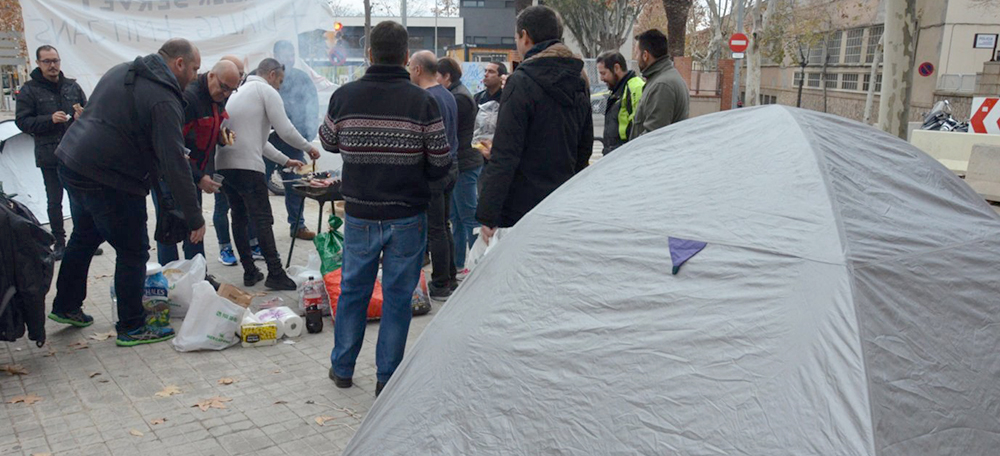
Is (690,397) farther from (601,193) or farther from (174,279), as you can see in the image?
(174,279)

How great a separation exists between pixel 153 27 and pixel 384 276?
4270 mm

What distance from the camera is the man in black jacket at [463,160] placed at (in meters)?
6.40

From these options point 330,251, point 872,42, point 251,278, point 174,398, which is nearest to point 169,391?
point 174,398

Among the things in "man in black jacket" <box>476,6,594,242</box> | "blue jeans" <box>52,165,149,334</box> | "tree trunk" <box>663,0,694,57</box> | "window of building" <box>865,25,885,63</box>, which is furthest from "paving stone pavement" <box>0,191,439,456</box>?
"window of building" <box>865,25,885,63</box>

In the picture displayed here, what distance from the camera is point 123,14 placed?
22.7 feet

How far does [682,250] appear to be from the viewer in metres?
2.65

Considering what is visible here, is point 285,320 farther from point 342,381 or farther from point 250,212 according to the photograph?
point 250,212

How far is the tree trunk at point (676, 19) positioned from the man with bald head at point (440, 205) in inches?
386

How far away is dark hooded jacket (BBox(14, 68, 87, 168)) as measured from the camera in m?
6.97

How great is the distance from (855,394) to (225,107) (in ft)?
17.6

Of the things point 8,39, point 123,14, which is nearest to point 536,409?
point 123,14

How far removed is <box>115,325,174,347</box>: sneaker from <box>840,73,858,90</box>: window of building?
48206mm

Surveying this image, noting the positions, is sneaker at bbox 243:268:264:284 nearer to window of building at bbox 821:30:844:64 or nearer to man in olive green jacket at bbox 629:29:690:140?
man in olive green jacket at bbox 629:29:690:140

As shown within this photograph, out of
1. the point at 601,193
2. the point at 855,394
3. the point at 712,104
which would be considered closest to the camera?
the point at 855,394
